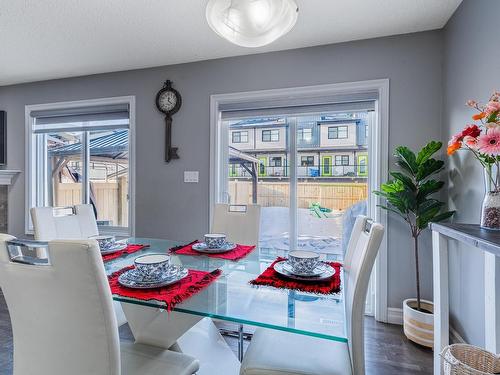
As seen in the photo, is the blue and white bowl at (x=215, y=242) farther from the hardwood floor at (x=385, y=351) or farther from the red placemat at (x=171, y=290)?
the hardwood floor at (x=385, y=351)

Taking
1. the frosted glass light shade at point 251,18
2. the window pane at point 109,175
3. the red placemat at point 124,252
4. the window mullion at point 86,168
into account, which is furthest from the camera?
the window mullion at point 86,168

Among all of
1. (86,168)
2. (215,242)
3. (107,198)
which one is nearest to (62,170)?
(86,168)

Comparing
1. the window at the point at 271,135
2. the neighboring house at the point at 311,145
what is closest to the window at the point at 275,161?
the neighboring house at the point at 311,145

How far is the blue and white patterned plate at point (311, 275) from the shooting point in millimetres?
1247

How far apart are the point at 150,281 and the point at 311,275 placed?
0.68m

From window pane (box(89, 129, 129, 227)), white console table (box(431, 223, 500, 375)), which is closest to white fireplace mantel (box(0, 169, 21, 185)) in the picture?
window pane (box(89, 129, 129, 227))

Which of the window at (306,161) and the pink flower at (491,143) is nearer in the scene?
the pink flower at (491,143)

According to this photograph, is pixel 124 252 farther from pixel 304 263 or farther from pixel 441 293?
pixel 441 293

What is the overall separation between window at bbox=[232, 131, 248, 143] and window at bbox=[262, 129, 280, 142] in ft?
0.61

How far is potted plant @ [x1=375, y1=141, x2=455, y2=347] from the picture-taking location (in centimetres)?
201

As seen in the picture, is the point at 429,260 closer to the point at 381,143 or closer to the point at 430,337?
the point at 430,337

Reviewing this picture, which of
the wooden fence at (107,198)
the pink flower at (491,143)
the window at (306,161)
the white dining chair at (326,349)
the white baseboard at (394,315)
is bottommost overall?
the white baseboard at (394,315)

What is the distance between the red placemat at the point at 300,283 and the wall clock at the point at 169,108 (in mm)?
1980

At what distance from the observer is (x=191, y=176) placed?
292 centimetres
